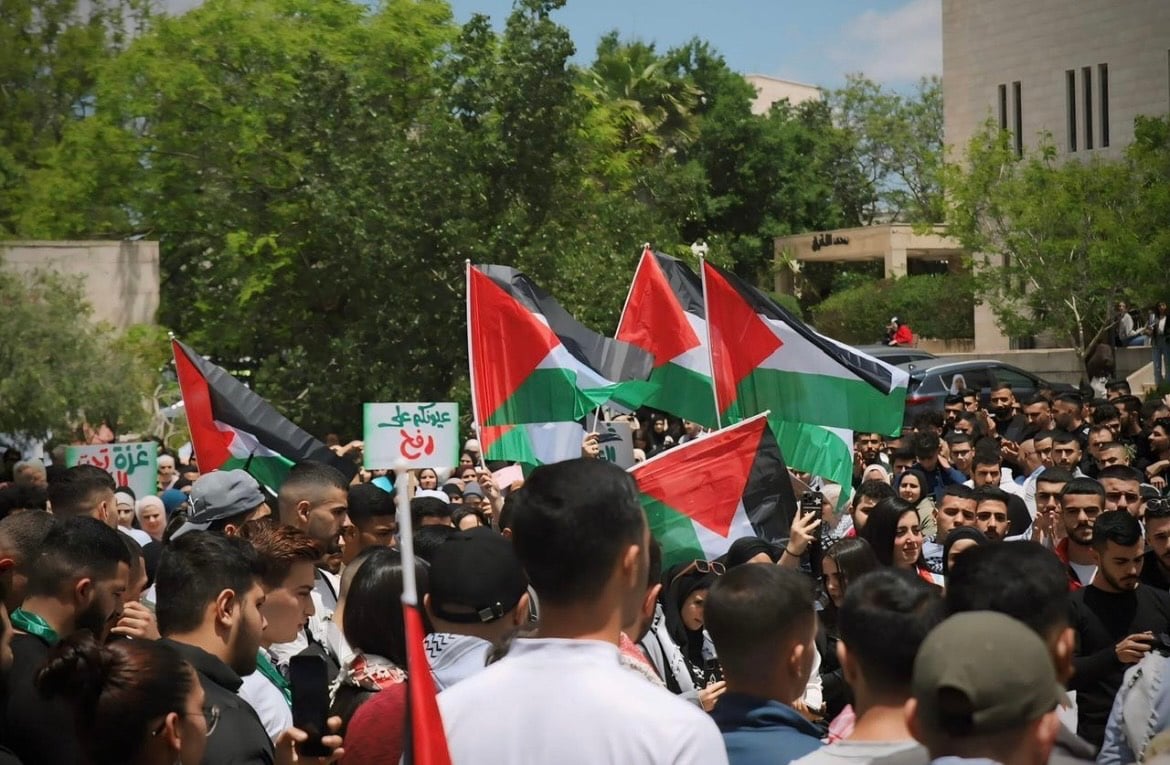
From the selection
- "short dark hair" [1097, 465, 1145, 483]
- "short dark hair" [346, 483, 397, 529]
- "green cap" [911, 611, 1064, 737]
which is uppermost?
"green cap" [911, 611, 1064, 737]

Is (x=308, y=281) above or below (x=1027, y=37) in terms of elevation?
below

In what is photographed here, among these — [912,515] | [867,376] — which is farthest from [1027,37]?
[912,515]

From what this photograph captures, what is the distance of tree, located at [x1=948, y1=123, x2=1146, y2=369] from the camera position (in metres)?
30.5

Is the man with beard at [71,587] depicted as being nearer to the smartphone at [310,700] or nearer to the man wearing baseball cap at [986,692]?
the smartphone at [310,700]

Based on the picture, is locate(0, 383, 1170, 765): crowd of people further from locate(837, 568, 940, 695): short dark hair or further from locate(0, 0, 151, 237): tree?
locate(0, 0, 151, 237): tree

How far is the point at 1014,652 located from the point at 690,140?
56770 millimetres

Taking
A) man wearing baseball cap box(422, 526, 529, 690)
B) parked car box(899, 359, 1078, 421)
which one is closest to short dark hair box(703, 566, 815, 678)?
man wearing baseball cap box(422, 526, 529, 690)

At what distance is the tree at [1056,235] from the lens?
3050 cm

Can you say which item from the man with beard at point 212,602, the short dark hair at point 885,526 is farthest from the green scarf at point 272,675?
the short dark hair at point 885,526

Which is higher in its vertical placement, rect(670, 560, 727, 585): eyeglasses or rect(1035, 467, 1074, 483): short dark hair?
rect(1035, 467, 1074, 483): short dark hair

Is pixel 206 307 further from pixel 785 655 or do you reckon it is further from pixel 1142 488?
pixel 785 655

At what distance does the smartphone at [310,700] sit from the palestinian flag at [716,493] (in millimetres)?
3522

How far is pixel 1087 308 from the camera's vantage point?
108ft

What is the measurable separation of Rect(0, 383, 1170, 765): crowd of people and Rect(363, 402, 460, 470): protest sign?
6016 millimetres
